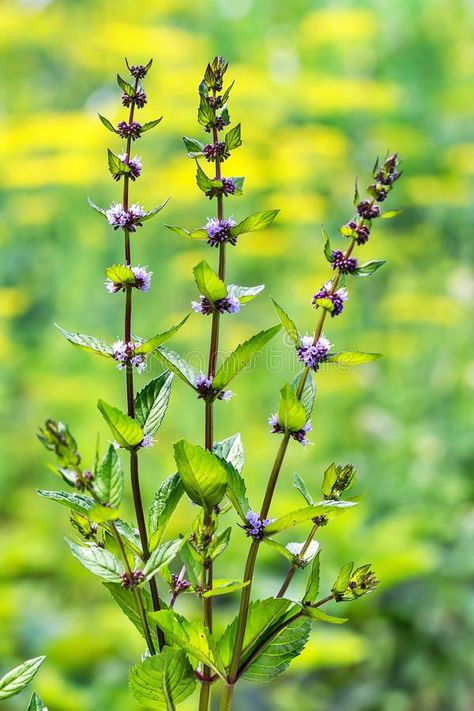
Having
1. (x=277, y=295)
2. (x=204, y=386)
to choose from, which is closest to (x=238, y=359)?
(x=204, y=386)

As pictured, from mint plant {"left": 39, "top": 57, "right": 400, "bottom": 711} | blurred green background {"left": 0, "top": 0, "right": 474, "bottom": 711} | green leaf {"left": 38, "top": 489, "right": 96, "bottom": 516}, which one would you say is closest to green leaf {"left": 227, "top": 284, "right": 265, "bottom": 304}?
mint plant {"left": 39, "top": 57, "right": 400, "bottom": 711}

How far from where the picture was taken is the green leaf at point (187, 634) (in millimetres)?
360

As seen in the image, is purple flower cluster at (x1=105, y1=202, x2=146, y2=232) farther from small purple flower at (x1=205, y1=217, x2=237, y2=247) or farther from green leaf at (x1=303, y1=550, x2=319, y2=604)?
green leaf at (x1=303, y1=550, x2=319, y2=604)

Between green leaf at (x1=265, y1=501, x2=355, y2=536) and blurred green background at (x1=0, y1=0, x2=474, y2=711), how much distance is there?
0.89 metres

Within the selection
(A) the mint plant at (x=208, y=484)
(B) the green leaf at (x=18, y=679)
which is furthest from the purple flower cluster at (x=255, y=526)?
(B) the green leaf at (x=18, y=679)

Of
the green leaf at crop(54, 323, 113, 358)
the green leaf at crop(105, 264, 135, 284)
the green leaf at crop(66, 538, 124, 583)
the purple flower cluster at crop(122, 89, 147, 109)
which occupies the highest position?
the purple flower cluster at crop(122, 89, 147, 109)

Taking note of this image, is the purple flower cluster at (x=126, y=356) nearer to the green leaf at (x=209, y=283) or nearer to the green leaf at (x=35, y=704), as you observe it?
the green leaf at (x=209, y=283)

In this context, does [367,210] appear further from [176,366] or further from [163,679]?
[163,679]

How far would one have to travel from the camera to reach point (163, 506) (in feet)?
1.31

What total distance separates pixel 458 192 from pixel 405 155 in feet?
1.13

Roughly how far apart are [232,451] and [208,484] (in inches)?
2.9

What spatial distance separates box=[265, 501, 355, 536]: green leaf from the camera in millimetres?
358

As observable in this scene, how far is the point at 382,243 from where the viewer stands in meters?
2.13

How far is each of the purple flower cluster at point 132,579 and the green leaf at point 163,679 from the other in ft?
0.09
